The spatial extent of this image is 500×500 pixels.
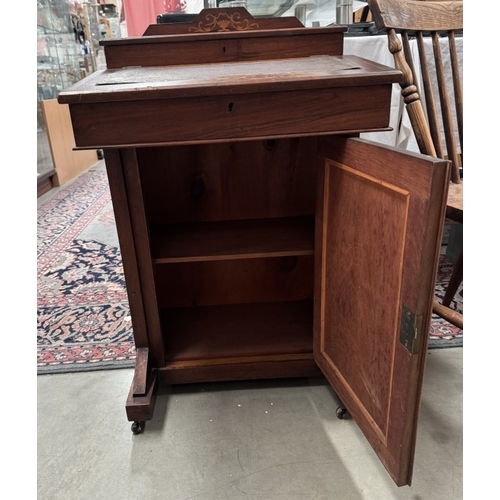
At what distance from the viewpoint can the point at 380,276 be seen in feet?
2.56

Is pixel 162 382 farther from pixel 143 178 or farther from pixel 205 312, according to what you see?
pixel 143 178

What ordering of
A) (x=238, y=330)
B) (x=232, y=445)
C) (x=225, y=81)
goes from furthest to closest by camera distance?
(x=238, y=330)
(x=232, y=445)
(x=225, y=81)

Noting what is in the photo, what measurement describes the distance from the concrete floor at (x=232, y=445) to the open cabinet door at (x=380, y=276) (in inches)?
6.1

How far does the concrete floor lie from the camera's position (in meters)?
0.93

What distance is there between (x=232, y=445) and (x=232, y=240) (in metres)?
0.52

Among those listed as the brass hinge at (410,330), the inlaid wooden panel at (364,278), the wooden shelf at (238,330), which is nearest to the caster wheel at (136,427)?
the wooden shelf at (238,330)

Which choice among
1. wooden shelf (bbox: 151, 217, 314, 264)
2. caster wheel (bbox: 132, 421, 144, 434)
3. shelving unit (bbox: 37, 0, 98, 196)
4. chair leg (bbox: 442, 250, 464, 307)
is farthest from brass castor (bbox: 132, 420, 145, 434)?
shelving unit (bbox: 37, 0, 98, 196)

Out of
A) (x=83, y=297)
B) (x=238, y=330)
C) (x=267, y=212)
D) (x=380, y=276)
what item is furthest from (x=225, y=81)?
(x=83, y=297)

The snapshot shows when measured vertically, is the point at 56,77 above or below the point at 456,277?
above

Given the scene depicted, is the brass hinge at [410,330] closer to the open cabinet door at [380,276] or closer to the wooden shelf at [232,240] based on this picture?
the open cabinet door at [380,276]

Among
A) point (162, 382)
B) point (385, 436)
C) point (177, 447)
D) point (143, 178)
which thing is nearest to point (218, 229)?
point (143, 178)

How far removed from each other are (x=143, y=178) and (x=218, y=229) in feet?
0.86

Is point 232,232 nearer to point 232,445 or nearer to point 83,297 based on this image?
point 232,445

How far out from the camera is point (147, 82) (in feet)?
2.73
